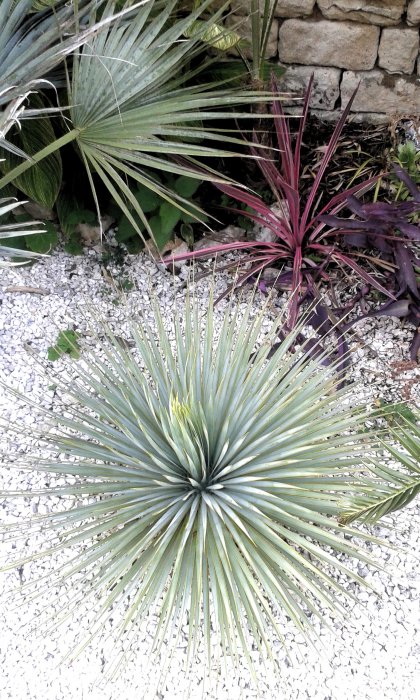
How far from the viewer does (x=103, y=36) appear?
223 cm

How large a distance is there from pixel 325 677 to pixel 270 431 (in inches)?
28.8

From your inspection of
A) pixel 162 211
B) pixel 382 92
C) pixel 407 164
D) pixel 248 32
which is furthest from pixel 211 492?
pixel 382 92

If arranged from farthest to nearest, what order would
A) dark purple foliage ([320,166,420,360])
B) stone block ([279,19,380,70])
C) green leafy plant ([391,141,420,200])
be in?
stone block ([279,19,380,70]), green leafy plant ([391,141,420,200]), dark purple foliage ([320,166,420,360])

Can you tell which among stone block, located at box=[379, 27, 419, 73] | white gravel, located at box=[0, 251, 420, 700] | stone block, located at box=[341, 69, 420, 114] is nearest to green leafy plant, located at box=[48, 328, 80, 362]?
white gravel, located at box=[0, 251, 420, 700]

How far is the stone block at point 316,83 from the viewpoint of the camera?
324 cm

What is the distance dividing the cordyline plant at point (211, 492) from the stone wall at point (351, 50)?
180 cm

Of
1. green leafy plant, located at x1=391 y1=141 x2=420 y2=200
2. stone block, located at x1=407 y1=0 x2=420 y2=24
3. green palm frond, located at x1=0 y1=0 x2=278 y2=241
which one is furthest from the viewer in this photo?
stone block, located at x1=407 y1=0 x2=420 y2=24

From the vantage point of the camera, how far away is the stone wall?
9.93 ft

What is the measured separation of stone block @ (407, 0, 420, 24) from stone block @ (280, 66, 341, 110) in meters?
0.39

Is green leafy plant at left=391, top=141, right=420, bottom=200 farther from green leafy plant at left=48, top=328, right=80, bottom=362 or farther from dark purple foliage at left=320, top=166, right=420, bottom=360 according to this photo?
green leafy plant at left=48, top=328, right=80, bottom=362

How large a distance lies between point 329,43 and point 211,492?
7.75 feet

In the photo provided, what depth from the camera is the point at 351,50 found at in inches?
125

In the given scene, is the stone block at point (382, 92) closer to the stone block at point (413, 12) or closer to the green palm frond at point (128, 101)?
the stone block at point (413, 12)

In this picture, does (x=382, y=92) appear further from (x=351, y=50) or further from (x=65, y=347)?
(x=65, y=347)
